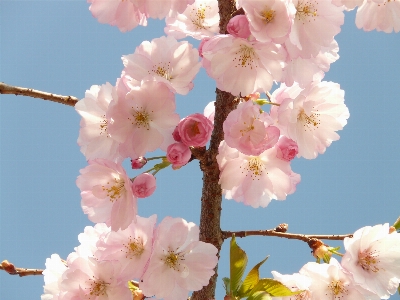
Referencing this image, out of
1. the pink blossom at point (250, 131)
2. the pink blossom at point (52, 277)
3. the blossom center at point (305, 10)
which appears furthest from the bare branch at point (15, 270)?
the blossom center at point (305, 10)

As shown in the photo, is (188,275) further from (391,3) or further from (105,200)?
(391,3)

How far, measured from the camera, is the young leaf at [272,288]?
1.34 metres

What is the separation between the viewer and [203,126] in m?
1.26

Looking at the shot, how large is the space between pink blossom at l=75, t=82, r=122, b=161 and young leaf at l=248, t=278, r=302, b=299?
54 cm

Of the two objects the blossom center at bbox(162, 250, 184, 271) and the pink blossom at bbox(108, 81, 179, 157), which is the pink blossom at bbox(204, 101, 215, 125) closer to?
the pink blossom at bbox(108, 81, 179, 157)

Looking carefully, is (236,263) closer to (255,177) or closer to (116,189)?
(255,177)

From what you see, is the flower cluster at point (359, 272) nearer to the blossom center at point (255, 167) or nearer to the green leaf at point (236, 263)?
the green leaf at point (236, 263)

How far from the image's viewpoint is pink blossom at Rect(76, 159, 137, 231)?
1.30m

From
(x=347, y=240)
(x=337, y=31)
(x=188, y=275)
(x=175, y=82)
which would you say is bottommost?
(x=188, y=275)

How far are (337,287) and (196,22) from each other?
0.98m

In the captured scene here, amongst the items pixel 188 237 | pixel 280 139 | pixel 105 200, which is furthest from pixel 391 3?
pixel 105 200

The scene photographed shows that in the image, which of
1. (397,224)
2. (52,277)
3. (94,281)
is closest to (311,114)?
(397,224)

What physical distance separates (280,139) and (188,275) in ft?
1.57

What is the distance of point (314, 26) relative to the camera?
4.42ft
